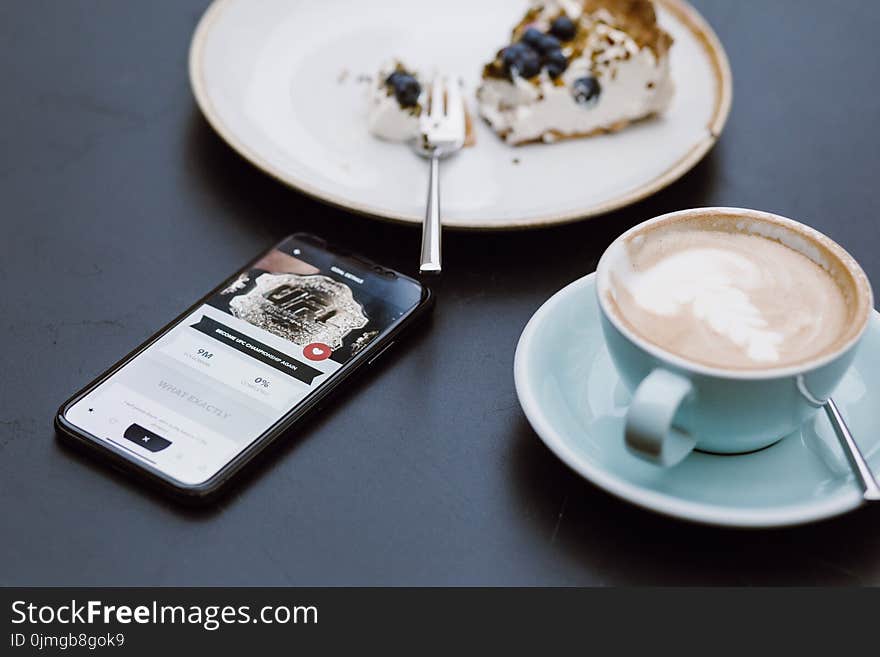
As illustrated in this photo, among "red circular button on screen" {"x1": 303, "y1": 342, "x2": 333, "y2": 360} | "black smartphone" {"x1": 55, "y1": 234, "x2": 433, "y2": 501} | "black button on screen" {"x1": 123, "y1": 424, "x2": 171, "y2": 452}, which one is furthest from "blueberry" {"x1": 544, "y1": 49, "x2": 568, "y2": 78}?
"black button on screen" {"x1": 123, "y1": 424, "x2": 171, "y2": 452}

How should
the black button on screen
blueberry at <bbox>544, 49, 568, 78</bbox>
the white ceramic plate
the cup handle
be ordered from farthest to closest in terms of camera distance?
blueberry at <bbox>544, 49, 568, 78</bbox>, the white ceramic plate, the black button on screen, the cup handle

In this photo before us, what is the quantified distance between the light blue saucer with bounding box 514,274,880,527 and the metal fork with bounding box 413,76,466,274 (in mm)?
170

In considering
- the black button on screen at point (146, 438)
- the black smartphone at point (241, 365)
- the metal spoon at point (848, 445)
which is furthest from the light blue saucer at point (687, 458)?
the black button on screen at point (146, 438)

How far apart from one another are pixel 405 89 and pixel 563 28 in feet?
0.60

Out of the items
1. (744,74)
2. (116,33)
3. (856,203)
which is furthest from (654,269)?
(116,33)

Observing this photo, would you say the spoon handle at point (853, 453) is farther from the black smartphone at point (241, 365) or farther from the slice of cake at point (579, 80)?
the slice of cake at point (579, 80)

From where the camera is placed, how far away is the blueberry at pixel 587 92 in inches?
42.5

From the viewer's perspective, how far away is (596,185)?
1014 mm

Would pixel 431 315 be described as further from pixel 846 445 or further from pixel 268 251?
pixel 846 445

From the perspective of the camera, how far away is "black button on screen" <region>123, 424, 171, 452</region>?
74 centimetres

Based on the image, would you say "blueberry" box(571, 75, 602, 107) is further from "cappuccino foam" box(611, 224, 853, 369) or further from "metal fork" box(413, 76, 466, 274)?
"cappuccino foam" box(611, 224, 853, 369)

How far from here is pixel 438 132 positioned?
1048mm

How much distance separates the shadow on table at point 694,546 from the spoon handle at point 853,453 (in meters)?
0.05

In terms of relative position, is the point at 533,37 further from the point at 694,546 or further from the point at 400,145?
the point at 694,546
